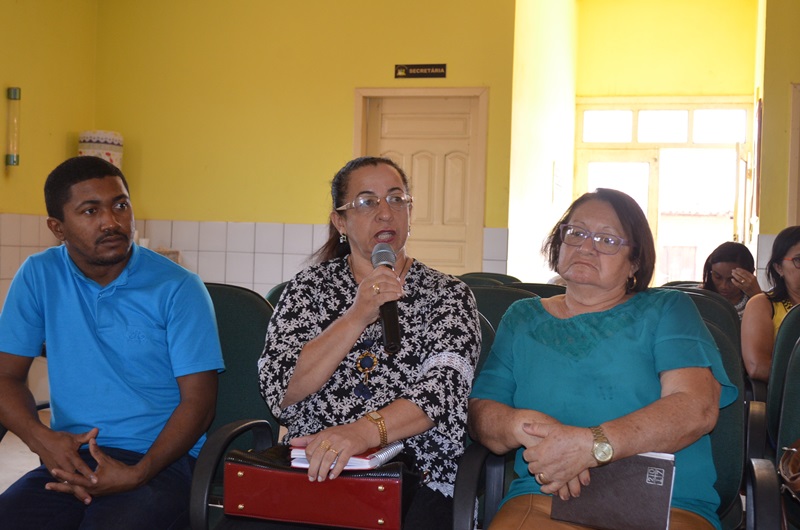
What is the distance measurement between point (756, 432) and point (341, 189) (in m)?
1.31

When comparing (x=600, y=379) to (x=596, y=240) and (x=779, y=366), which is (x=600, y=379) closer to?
(x=596, y=240)

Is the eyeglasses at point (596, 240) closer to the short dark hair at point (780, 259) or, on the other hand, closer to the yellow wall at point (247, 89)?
the short dark hair at point (780, 259)

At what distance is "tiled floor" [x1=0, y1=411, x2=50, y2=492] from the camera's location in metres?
3.87

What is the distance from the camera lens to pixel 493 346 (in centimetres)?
205

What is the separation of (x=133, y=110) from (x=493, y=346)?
18.2 ft

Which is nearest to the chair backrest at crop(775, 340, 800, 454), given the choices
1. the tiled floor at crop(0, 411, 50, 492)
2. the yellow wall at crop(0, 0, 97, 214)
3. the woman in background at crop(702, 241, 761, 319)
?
the woman in background at crop(702, 241, 761, 319)

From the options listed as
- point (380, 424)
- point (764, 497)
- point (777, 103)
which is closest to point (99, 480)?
point (380, 424)

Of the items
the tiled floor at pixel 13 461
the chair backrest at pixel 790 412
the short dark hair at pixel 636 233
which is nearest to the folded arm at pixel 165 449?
the short dark hair at pixel 636 233

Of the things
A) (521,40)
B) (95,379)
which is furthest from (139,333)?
(521,40)

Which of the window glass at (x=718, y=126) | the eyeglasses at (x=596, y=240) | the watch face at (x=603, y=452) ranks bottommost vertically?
the watch face at (x=603, y=452)

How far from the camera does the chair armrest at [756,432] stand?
2.32 metres

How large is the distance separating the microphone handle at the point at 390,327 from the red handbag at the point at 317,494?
0.23m

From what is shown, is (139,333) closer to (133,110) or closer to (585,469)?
(585,469)

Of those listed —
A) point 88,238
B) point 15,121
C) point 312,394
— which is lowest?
point 312,394
